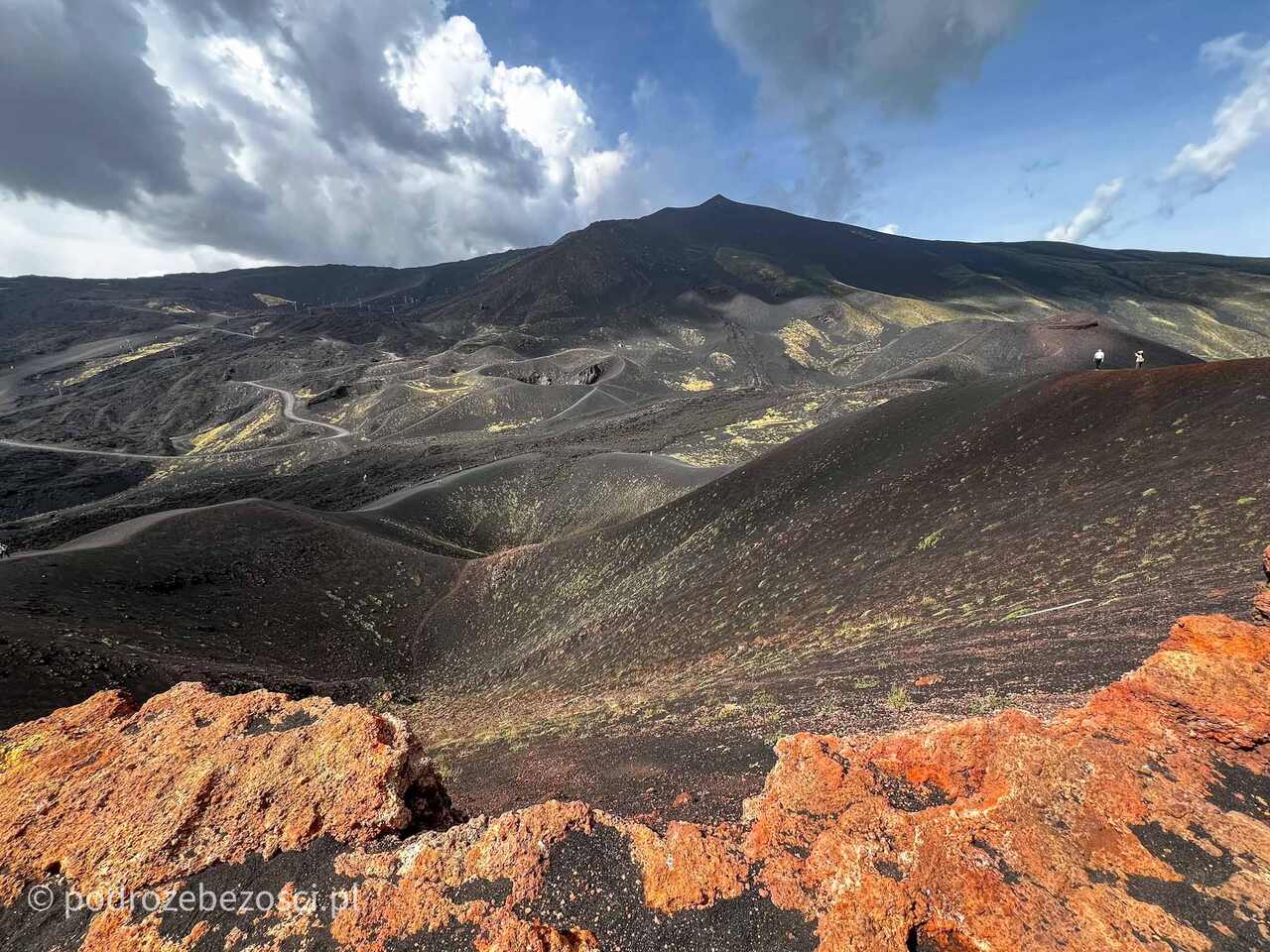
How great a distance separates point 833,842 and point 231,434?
104008 millimetres

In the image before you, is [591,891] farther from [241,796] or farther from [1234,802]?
[1234,802]

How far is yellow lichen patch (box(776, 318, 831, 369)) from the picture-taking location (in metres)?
112

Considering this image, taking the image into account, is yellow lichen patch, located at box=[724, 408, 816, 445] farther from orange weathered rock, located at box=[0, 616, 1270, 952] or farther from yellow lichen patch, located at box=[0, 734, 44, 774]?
yellow lichen patch, located at box=[0, 734, 44, 774]

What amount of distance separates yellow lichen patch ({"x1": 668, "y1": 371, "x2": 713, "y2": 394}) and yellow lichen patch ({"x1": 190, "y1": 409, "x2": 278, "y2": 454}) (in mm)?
67579

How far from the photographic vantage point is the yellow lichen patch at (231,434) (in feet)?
260

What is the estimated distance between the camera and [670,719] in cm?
1016

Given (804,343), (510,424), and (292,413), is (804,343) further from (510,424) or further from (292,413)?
(292,413)

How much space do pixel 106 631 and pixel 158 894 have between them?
699 inches

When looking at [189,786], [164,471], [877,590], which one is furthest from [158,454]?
[877,590]

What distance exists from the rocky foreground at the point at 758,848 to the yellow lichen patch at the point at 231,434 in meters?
86.9

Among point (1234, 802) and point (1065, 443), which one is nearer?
point (1234, 802)

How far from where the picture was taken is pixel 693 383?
324 feet

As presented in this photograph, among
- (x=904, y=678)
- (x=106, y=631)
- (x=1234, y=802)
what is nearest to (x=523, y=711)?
(x=904, y=678)

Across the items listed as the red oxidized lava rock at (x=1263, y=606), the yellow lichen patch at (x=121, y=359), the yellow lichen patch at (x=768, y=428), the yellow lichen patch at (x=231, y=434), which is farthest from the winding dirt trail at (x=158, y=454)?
the red oxidized lava rock at (x=1263, y=606)
